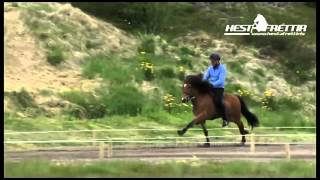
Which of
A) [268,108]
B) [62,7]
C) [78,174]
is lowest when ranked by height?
[78,174]

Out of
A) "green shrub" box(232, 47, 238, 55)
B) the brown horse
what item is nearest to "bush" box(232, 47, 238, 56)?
"green shrub" box(232, 47, 238, 55)

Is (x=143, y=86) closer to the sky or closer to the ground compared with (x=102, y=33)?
closer to the ground

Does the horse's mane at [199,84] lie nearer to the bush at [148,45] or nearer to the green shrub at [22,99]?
the bush at [148,45]

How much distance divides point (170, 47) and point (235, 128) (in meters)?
3.97

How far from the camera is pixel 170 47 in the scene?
20.0 m

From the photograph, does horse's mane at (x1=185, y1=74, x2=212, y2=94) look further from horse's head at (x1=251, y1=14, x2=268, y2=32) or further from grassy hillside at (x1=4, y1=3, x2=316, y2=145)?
horse's head at (x1=251, y1=14, x2=268, y2=32)

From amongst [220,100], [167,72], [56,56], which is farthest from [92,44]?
[220,100]

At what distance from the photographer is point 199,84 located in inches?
607

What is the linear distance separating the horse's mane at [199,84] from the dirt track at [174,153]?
1308mm

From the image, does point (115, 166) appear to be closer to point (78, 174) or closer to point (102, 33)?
point (78, 174)

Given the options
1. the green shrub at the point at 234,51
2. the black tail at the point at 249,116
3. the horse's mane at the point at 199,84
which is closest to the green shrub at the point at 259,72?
the green shrub at the point at 234,51

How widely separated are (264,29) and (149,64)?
336 cm

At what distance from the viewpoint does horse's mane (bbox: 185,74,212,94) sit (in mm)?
15344

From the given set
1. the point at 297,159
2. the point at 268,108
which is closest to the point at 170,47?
the point at 268,108
